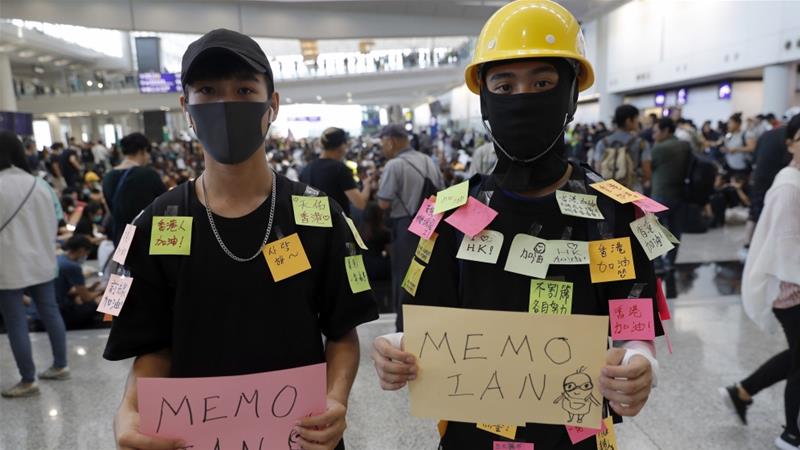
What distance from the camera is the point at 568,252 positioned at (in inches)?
48.6

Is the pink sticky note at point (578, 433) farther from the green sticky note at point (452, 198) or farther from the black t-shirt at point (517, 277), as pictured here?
the green sticky note at point (452, 198)

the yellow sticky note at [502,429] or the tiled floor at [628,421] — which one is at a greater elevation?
the yellow sticky note at [502,429]

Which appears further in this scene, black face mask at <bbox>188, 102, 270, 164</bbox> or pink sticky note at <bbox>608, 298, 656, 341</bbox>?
black face mask at <bbox>188, 102, 270, 164</bbox>

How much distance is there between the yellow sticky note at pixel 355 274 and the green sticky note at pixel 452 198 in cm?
26

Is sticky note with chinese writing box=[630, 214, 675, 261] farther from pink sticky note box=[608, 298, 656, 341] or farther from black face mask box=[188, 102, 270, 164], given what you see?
black face mask box=[188, 102, 270, 164]

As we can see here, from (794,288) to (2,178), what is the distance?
15.2 ft

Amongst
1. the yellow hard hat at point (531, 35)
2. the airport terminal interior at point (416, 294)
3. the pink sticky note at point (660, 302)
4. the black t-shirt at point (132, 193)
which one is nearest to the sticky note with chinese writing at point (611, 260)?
the airport terminal interior at point (416, 294)

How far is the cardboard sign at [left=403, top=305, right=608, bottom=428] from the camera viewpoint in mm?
1161

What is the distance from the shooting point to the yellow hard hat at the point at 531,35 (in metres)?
1.28

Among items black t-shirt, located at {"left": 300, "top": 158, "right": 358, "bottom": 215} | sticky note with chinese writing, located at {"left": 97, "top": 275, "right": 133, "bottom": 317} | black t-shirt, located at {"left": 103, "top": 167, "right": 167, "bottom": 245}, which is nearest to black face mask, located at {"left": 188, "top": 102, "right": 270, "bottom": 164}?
sticky note with chinese writing, located at {"left": 97, "top": 275, "right": 133, "bottom": 317}

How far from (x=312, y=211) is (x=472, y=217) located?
420mm

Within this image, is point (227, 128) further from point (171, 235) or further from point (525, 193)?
point (525, 193)

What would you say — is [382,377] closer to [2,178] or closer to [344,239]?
[344,239]

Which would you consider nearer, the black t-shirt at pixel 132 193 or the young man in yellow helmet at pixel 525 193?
the young man in yellow helmet at pixel 525 193
